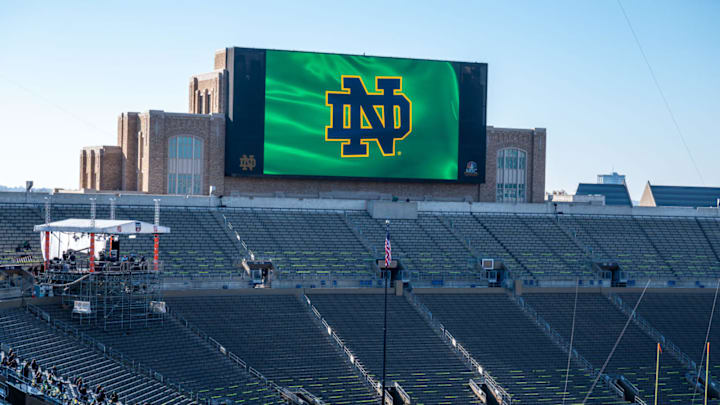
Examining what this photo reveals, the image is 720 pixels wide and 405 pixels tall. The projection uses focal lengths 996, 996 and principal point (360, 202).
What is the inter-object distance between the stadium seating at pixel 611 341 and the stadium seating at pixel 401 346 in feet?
23.8

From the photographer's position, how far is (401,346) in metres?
45.4

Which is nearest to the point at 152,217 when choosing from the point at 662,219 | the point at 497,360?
the point at 497,360

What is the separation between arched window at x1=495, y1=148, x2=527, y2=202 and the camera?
65.9 meters

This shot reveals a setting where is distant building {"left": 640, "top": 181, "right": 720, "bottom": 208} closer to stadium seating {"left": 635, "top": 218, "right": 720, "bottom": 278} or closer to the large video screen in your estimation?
stadium seating {"left": 635, "top": 218, "right": 720, "bottom": 278}

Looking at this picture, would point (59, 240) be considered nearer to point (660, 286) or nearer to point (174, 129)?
point (174, 129)

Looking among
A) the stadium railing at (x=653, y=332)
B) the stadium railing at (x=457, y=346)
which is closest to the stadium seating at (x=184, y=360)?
the stadium railing at (x=457, y=346)

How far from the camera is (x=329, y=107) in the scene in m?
59.2

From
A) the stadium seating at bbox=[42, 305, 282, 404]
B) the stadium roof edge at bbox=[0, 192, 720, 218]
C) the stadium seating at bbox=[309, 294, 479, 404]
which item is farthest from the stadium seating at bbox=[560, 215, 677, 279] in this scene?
the stadium seating at bbox=[42, 305, 282, 404]

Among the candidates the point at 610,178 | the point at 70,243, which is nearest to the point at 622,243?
the point at 70,243

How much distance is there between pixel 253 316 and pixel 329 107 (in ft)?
57.8

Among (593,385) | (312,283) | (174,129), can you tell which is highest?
(174,129)

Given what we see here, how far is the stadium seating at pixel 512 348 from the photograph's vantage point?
1725 inches

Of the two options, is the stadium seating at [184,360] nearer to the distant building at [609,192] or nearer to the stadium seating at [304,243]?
the stadium seating at [304,243]

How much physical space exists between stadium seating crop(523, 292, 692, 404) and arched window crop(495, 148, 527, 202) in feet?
42.3
